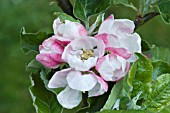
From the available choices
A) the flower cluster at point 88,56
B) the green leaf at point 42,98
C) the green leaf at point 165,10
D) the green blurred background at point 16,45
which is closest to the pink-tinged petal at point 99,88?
the flower cluster at point 88,56

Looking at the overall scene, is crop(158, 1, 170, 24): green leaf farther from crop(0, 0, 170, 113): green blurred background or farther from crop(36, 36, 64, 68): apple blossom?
crop(0, 0, 170, 113): green blurred background

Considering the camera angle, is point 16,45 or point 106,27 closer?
point 106,27

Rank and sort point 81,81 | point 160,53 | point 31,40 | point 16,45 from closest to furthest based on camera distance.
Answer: point 81,81, point 31,40, point 160,53, point 16,45

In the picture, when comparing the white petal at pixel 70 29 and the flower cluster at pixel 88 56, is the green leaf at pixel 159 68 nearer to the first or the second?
the flower cluster at pixel 88 56


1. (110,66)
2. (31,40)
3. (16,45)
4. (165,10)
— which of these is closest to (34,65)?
(31,40)

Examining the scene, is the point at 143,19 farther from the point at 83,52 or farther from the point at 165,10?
the point at 83,52
